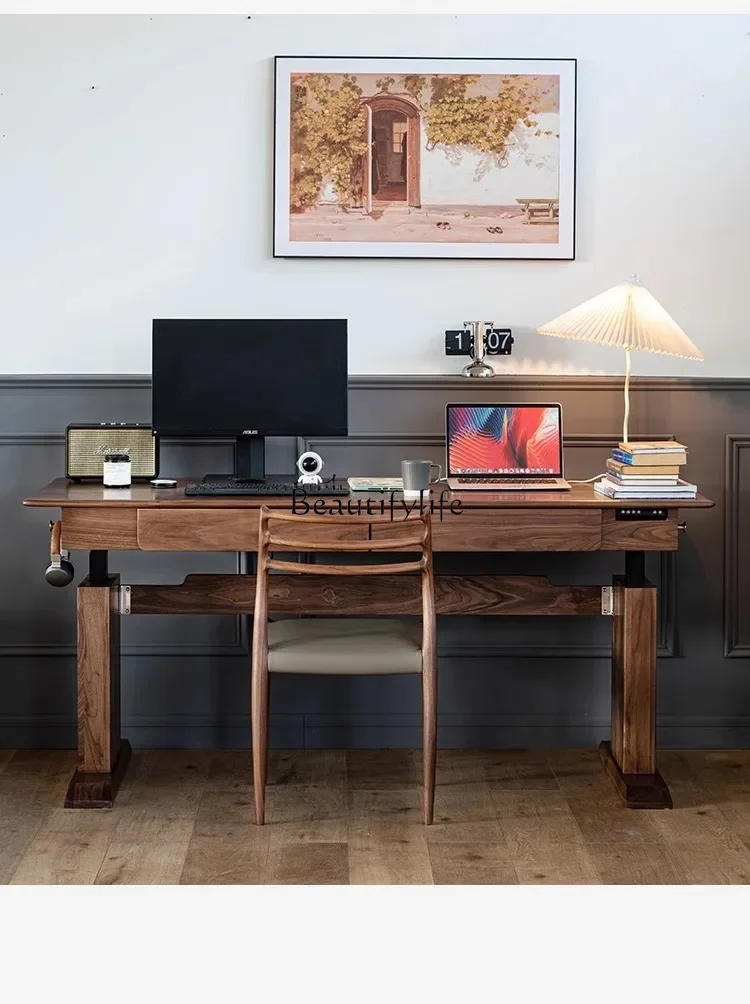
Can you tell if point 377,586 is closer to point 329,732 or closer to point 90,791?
point 329,732

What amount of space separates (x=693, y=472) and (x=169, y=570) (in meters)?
1.67

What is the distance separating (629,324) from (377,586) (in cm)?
104

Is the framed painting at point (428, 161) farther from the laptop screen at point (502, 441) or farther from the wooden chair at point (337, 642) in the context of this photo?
the wooden chair at point (337, 642)

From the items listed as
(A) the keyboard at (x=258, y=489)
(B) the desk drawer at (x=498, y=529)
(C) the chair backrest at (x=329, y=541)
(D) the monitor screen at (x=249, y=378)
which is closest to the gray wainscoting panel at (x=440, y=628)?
(D) the monitor screen at (x=249, y=378)

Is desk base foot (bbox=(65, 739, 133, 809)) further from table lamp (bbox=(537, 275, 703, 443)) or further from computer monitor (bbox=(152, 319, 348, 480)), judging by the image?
table lamp (bbox=(537, 275, 703, 443))

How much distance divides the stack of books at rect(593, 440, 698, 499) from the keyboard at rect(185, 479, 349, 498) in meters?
0.75

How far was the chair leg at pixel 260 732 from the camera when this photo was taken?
297cm

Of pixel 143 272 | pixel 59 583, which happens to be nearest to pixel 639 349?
pixel 143 272

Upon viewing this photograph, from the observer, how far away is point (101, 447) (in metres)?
3.43

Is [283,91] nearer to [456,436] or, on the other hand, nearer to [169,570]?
[456,436]

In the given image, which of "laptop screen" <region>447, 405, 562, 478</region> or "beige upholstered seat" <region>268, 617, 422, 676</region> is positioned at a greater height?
"laptop screen" <region>447, 405, 562, 478</region>

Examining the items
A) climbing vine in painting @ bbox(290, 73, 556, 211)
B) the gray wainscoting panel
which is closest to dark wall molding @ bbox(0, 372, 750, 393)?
the gray wainscoting panel

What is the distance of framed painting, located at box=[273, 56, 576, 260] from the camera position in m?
3.51

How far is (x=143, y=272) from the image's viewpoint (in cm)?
355
